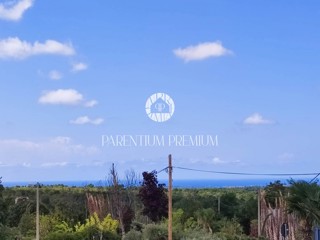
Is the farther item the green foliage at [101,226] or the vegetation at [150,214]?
the green foliage at [101,226]

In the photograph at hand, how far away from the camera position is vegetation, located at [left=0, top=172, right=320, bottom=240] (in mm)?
22312

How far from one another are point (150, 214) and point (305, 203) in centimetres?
959

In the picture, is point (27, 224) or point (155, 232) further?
point (27, 224)

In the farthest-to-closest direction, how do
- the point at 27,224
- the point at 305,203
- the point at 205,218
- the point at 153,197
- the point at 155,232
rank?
the point at 205,218 → the point at 27,224 → the point at 153,197 → the point at 155,232 → the point at 305,203

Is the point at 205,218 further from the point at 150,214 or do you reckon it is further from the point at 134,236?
the point at 134,236

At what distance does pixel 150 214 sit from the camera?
96.0ft

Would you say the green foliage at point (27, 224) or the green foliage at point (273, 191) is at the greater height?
the green foliage at point (273, 191)

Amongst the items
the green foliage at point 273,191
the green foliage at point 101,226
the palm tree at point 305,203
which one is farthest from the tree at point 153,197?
the green foliage at point 273,191

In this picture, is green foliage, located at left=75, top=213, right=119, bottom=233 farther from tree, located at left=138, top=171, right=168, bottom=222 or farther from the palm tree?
the palm tree

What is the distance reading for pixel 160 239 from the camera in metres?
25.0

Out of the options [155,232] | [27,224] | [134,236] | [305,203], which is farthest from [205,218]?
[305,203]

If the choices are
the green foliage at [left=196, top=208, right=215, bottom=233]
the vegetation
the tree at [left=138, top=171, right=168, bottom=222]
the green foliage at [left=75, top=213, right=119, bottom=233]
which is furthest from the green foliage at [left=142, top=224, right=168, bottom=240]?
the green foliage at [left=196, top=208, right=215, bottom=233]

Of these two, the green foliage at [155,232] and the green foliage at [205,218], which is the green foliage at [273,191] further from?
the green foliage at [155,232]

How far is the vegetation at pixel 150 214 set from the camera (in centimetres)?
2231
